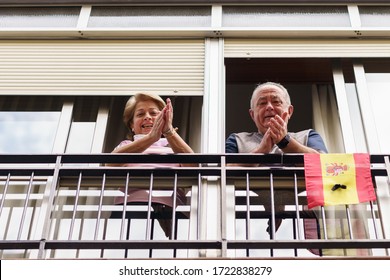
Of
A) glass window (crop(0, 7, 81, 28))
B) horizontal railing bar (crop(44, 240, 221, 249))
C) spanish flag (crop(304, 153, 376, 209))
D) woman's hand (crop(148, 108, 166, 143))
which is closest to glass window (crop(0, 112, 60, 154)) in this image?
glass window (crop(0, 7, 81, 28))

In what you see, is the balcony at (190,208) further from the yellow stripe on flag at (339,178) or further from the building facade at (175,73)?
the yellow stripe on flag at (339,178)

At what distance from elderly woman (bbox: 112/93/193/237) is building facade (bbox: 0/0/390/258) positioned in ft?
0.70

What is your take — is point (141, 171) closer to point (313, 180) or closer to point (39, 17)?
point (313, 180)

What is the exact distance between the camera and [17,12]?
271 inches

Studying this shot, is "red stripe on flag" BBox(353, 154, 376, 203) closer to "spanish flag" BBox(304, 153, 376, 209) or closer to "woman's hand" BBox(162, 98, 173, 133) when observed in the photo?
"spanish flag" BBox(304, 153, 376, 209)

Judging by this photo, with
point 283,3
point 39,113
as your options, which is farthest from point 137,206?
point 283,3

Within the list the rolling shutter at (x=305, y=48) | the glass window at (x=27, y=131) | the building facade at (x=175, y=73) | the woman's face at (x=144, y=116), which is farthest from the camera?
the rolling shutter at (x=305, y=48)

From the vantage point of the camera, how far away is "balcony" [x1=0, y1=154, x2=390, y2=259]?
4871 mm

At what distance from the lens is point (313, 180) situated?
484cm

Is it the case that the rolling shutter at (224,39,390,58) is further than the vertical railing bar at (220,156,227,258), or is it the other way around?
the rolling shutter at (224,39,390,58)

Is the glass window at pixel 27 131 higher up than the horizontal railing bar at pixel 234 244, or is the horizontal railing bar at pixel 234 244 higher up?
the glass window at pixel 27 131

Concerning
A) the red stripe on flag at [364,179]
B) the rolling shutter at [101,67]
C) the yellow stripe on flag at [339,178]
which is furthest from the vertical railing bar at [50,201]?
the red stripe on flag at [364,179]

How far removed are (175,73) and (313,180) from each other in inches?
76.6

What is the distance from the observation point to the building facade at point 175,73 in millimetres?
5309
